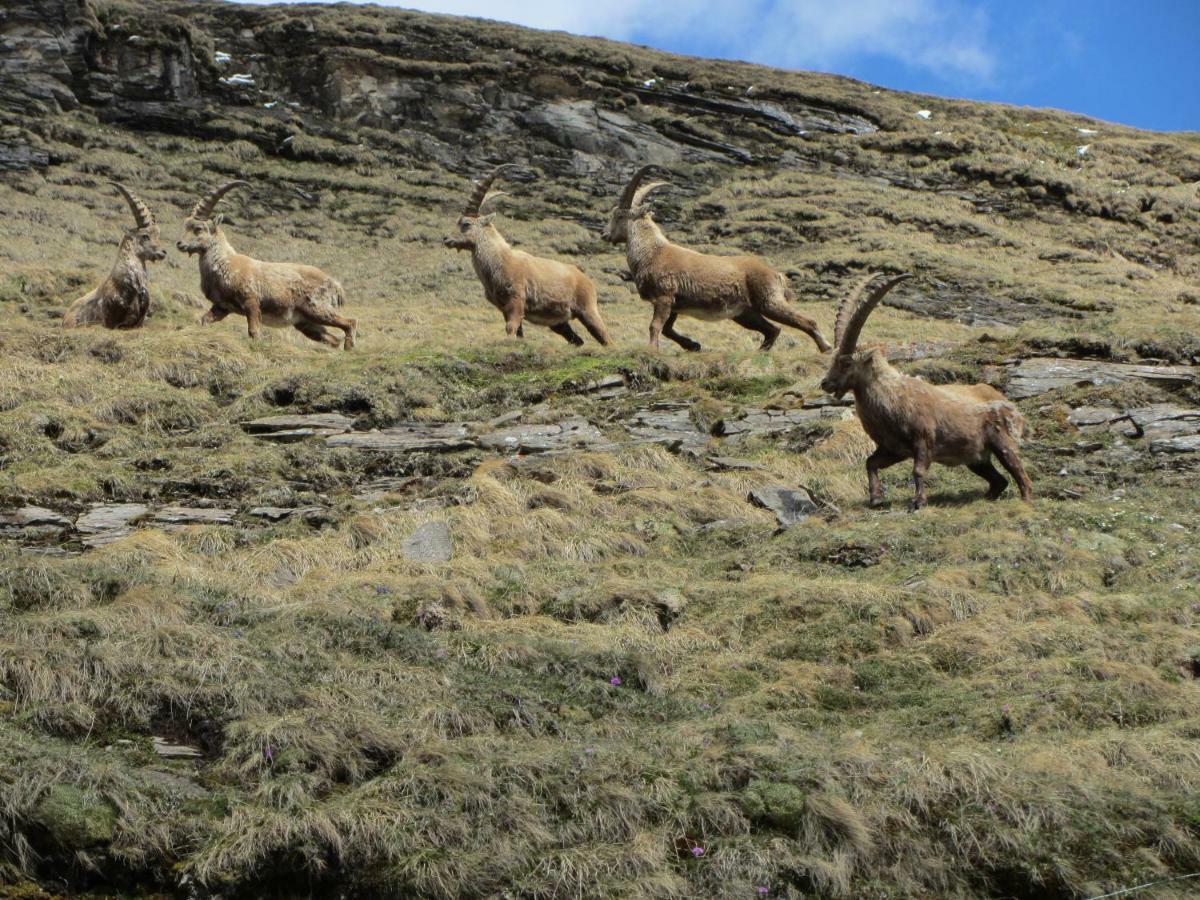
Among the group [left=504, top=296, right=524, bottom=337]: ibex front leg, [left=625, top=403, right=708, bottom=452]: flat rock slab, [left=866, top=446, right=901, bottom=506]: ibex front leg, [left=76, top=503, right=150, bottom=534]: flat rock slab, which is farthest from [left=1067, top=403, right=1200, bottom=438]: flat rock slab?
[left=76, top=503, right=150, bottom=534]: flat rock slab

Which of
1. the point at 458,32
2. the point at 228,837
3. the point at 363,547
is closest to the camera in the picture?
the point at 228,837

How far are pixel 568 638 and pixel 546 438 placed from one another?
568 cm

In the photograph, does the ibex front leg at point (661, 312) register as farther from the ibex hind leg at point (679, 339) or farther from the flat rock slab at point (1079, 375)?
the flat rock slab at point (1079, 375)

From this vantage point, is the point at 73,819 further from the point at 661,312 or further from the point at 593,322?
the point at 593,322

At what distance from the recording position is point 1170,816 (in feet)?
21.9

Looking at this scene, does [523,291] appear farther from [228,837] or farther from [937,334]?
[228,837]

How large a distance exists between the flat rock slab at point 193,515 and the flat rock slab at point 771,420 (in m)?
6.03

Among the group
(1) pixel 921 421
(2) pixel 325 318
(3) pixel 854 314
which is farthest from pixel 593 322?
(1) pixel 921 421

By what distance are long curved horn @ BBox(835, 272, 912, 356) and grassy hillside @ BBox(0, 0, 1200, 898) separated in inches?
57.8

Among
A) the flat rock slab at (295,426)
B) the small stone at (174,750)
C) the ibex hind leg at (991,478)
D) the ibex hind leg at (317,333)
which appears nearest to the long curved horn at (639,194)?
the ibex hind leg at (317,333)

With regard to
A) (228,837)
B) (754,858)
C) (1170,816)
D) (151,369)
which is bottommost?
(151,369)

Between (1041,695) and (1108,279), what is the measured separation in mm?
32246

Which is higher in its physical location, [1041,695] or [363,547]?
[1041,695]

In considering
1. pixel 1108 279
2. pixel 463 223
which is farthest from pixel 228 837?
pixel 1108 279
